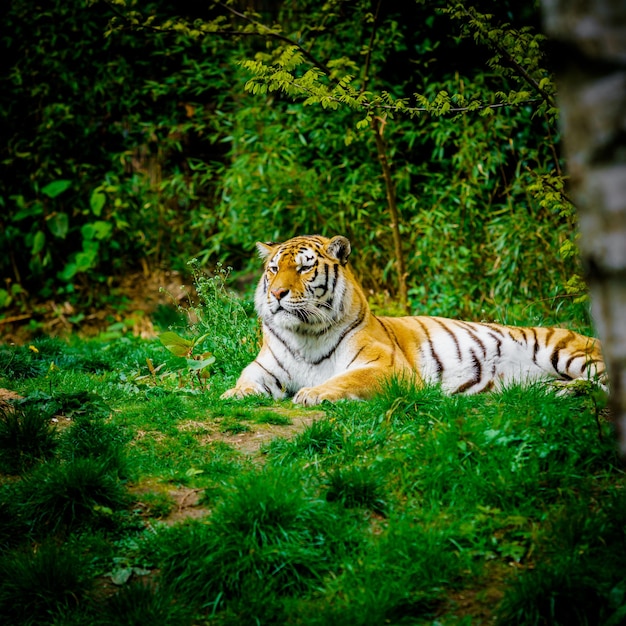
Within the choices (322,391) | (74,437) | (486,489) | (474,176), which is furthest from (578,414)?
(474,176)

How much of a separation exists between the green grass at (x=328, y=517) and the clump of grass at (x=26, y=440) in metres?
0.01

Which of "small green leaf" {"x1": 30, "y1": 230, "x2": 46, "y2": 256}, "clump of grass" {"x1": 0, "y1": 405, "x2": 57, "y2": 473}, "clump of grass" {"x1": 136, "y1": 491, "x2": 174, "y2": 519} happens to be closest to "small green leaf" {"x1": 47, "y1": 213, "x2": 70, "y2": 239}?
"small green leaf" {"x1": 30, "y1": 230, "x2": 46, "y2": 256}

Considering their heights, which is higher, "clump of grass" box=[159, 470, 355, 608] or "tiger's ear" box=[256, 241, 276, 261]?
"tiger's ear" box=[256, 241, 276, 261]

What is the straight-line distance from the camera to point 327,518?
3.03 metres

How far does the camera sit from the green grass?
104 inches

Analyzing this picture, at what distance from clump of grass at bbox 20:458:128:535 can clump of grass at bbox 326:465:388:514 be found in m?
0.92

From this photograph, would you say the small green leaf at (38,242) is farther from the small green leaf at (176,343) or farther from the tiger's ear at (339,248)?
the tiger's ear at (339,248)

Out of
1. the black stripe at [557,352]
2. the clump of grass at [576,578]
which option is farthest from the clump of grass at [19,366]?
the clump of grass at [576,578]

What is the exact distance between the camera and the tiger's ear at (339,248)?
5.38m

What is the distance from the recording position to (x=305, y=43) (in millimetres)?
8391

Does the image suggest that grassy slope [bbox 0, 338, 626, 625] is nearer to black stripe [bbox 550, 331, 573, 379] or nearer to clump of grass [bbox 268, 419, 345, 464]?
clump of grass [bbox 268, 419, 345, 464]

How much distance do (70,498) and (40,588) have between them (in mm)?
490

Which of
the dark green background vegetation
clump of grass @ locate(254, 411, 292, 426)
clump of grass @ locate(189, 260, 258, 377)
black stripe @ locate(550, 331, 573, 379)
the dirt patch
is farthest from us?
the dark green background vegetation

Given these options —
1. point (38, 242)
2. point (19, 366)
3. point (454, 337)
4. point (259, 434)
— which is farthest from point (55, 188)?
point (259, 434)
